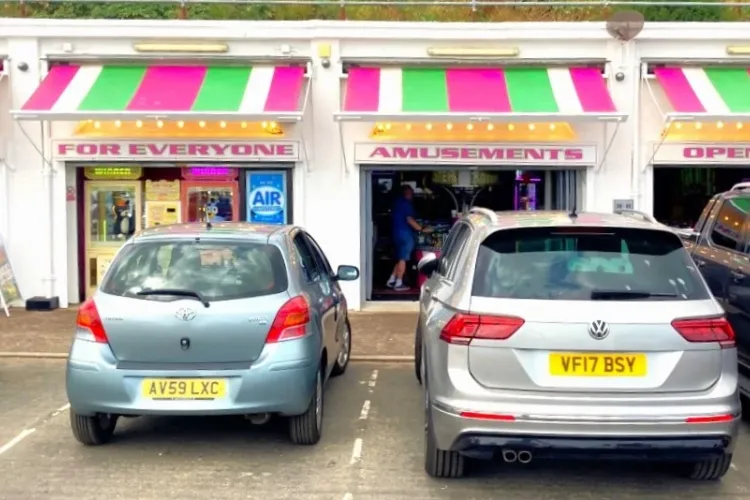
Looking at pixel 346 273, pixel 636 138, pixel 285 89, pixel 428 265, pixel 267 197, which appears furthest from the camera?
pixel 267 197

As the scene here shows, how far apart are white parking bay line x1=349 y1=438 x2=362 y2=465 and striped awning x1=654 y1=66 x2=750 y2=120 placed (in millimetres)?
6801

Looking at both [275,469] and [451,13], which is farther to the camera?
[451,13]

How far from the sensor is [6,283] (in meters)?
11.6

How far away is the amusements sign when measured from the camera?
37.4 feet

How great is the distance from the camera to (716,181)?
12.4m

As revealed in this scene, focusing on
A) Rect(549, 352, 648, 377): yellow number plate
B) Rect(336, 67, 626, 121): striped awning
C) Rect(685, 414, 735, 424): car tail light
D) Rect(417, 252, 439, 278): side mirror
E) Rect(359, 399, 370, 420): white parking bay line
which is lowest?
Rect(359, 399, 370, 420): white parking bay line

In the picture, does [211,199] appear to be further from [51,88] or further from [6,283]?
[6,283]

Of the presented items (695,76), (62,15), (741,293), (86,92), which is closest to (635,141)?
(695,76)

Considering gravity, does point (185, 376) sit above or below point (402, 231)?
below

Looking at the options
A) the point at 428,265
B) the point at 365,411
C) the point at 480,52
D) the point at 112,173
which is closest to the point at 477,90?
the point at 480,52

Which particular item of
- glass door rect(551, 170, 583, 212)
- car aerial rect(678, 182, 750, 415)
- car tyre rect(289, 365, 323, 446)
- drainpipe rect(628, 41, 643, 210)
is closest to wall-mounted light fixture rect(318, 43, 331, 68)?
glass door rect(551, 170, 583, 212)

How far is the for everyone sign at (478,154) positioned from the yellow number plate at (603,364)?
7565 mm

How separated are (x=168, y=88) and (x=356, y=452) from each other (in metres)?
7.18

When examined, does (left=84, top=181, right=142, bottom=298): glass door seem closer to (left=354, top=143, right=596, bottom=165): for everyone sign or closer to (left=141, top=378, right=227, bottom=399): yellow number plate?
(left=354, top=143, right=596, bottom=165): for everyone sign
